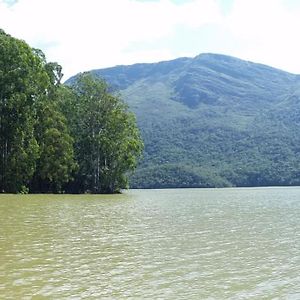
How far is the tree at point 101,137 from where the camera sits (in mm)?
70875

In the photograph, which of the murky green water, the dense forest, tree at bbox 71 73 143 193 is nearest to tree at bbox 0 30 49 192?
the dense forest

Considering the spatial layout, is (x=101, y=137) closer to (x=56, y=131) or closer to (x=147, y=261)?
(x=56, y=131)

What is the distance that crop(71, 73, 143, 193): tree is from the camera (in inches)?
2790

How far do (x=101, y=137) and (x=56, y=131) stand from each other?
1015 centimetres

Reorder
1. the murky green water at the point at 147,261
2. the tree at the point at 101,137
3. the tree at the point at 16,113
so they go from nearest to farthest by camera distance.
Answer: the murky green water at the point at 147,261 → the tree at the point at 16,113 → the tree at the point at 101,137

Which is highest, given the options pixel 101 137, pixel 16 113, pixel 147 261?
pixel 16 113

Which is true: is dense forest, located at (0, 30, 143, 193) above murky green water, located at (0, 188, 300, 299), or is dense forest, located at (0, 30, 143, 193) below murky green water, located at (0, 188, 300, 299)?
above

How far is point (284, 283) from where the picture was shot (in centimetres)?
1135

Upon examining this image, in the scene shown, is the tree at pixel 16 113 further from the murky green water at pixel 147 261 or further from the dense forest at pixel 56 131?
the murky green water at pixel 147 261

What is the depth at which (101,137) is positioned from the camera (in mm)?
70312

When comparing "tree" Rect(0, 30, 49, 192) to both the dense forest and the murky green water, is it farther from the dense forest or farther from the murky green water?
the murky green water

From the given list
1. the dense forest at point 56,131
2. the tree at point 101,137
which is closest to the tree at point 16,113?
the dense forest at point 56,131

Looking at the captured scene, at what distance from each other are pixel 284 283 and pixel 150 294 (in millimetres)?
3046

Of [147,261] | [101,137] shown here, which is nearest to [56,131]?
[101,137]
